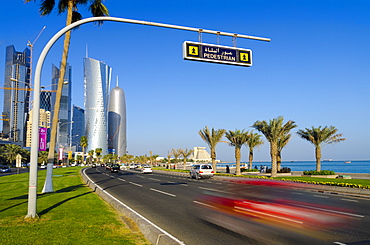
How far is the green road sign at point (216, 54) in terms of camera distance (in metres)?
13.2

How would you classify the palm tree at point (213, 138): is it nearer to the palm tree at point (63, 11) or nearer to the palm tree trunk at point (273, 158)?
the palm tree trunk at point (273, 158)

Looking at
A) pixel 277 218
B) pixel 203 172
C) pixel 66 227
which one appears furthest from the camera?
pixel 203 172

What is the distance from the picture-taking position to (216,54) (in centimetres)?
1366

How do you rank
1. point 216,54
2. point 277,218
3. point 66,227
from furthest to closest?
1. point 216,54
2. point 277,218
3. point 66,227

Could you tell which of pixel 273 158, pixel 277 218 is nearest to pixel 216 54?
pixel 277 218

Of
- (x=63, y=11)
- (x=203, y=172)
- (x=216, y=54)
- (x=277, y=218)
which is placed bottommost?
(x=203, y=172)

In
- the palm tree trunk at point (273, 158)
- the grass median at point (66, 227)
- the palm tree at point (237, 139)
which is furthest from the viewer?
the palm tree at point (237, 139)

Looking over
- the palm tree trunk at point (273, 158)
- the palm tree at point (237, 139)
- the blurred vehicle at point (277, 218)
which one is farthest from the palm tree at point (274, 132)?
the blurred vehicle at point (277, 218)

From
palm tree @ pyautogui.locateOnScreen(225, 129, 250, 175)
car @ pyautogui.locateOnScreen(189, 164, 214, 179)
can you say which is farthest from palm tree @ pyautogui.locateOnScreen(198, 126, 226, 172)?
car @ pyautogui.locateOnScreen(189, 164, 214, 179)

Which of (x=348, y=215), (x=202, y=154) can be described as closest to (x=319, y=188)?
(x=348, y=215)

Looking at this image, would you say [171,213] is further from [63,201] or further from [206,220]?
[63,201]

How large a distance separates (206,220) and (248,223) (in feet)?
4.86

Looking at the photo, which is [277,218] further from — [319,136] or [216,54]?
[319,136]

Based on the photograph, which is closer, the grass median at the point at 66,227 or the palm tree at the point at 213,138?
the grass median at the point at 66,227
